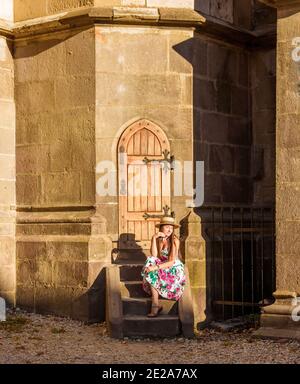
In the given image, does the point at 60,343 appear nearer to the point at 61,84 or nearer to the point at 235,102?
the point at 61,84

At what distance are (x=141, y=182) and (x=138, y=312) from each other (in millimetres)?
1900

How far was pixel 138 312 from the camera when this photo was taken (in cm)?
977

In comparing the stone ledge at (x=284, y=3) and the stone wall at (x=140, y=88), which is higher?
the stone ledge at (x=284, y=3)

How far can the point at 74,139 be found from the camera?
1078cm

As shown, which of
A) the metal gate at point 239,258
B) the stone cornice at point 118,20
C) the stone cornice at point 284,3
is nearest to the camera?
the stone cornice at point 284,3

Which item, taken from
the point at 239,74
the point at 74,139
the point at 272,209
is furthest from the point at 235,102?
the point at 74,139

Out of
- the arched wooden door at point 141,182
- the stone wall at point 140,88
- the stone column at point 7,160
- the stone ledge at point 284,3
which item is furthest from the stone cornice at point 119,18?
the stone ledge at point 284,3

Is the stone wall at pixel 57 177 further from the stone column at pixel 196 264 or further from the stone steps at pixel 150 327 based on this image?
the stone column at pixel 196 264

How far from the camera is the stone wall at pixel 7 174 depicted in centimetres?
1105

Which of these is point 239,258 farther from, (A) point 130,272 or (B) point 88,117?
(B) point 88,117

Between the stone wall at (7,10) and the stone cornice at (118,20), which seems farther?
the stone wall at (7,10)

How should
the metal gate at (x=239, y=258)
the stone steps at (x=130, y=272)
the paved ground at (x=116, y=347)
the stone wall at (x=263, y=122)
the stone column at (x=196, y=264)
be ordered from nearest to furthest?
→ the paved ground at (x=116, y=347) → the stone steps at (x=130, y=272) → the stone column at (x=196, y=264) → the metal gate at (x=239, y=258) → the stone wall at (x=263, y=122)

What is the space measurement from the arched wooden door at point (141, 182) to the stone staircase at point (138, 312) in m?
0.65

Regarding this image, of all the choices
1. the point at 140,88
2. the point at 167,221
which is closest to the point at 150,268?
the point at 167,221
